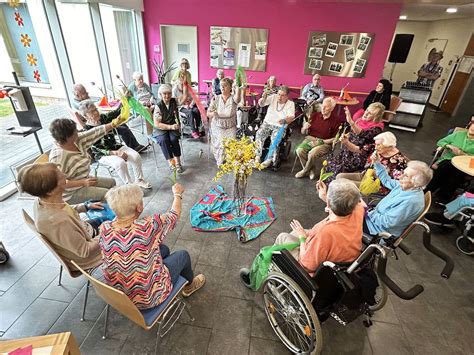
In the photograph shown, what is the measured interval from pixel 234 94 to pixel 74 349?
3.36 meters

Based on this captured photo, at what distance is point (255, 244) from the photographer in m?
2.56

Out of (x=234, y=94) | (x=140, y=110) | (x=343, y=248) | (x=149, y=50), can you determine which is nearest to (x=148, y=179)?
(x=140, y=110)

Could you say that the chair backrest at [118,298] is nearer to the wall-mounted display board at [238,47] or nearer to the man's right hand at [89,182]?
the man's right hand at [89,182]

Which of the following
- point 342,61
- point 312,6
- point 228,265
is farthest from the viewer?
point 342,61

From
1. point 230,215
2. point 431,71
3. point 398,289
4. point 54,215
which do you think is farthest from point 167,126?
point 431,71

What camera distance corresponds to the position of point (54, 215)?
4.89 ft

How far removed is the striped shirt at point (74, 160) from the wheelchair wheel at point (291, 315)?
1892mm

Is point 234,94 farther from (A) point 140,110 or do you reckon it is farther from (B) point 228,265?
(B) point 228,265

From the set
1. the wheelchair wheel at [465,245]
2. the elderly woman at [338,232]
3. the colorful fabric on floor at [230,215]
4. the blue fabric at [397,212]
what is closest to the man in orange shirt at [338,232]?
the elderly woman at [338,232]

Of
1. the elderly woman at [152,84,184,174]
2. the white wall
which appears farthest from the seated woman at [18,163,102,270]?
Answer: the white wall

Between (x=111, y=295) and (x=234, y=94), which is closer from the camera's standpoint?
(x=111, y=295)

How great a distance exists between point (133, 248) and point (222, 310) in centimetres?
100

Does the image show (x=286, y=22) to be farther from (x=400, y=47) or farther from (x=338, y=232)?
(x=338, y=232)

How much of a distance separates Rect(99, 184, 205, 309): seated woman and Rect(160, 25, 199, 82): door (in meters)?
5.87
